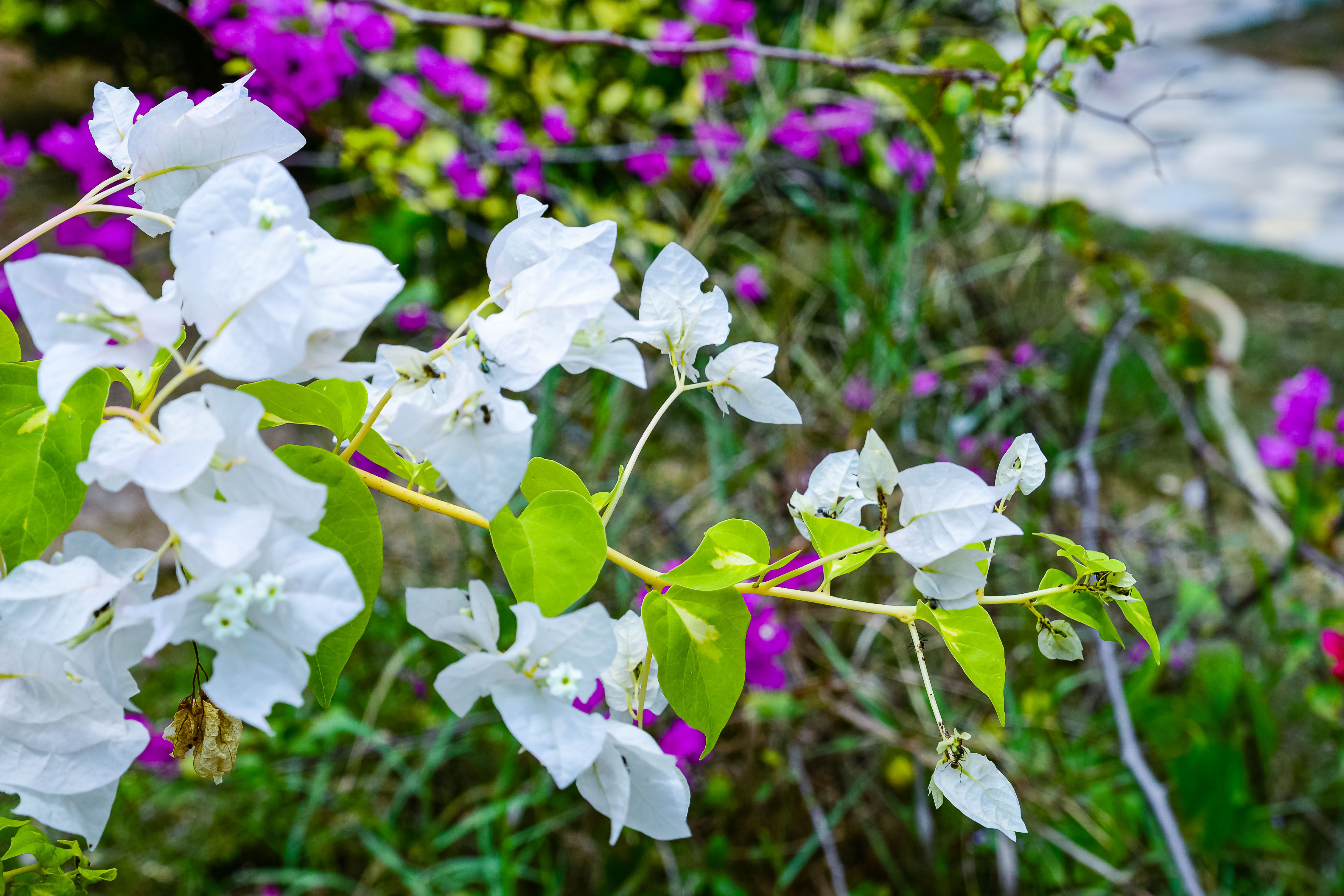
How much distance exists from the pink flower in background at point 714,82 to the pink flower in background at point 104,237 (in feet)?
3.02

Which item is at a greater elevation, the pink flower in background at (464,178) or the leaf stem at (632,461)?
the leaf stem at (632,461)

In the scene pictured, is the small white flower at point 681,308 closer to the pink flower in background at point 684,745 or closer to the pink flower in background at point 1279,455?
the pink flower in background at point 684,745

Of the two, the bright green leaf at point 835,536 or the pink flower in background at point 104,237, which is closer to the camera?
the bright green leaf at point 835,536

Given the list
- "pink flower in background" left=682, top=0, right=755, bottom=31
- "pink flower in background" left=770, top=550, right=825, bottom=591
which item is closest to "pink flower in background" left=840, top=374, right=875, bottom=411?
"pink flower in background" left=770, top=550, right=825, bottom=591

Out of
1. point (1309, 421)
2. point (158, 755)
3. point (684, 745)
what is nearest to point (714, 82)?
point (1309, 421)

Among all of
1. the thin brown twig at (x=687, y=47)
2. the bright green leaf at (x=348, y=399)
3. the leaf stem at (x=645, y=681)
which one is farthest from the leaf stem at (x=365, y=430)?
the thin brown twig at (x=687, y=47)

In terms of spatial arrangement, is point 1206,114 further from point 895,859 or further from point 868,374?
point 895,859

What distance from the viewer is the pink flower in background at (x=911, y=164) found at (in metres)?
1.39

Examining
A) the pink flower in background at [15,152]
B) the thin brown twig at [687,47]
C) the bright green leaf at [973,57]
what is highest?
the bright green leaf at [973,57]

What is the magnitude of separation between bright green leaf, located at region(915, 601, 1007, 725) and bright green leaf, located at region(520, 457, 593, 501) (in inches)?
4.4

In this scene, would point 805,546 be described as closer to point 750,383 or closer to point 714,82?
point 750,383

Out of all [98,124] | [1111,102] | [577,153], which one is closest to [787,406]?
[98,124]

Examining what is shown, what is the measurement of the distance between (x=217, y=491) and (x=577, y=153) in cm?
121

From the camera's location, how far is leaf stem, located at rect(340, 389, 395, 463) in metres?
0.23
